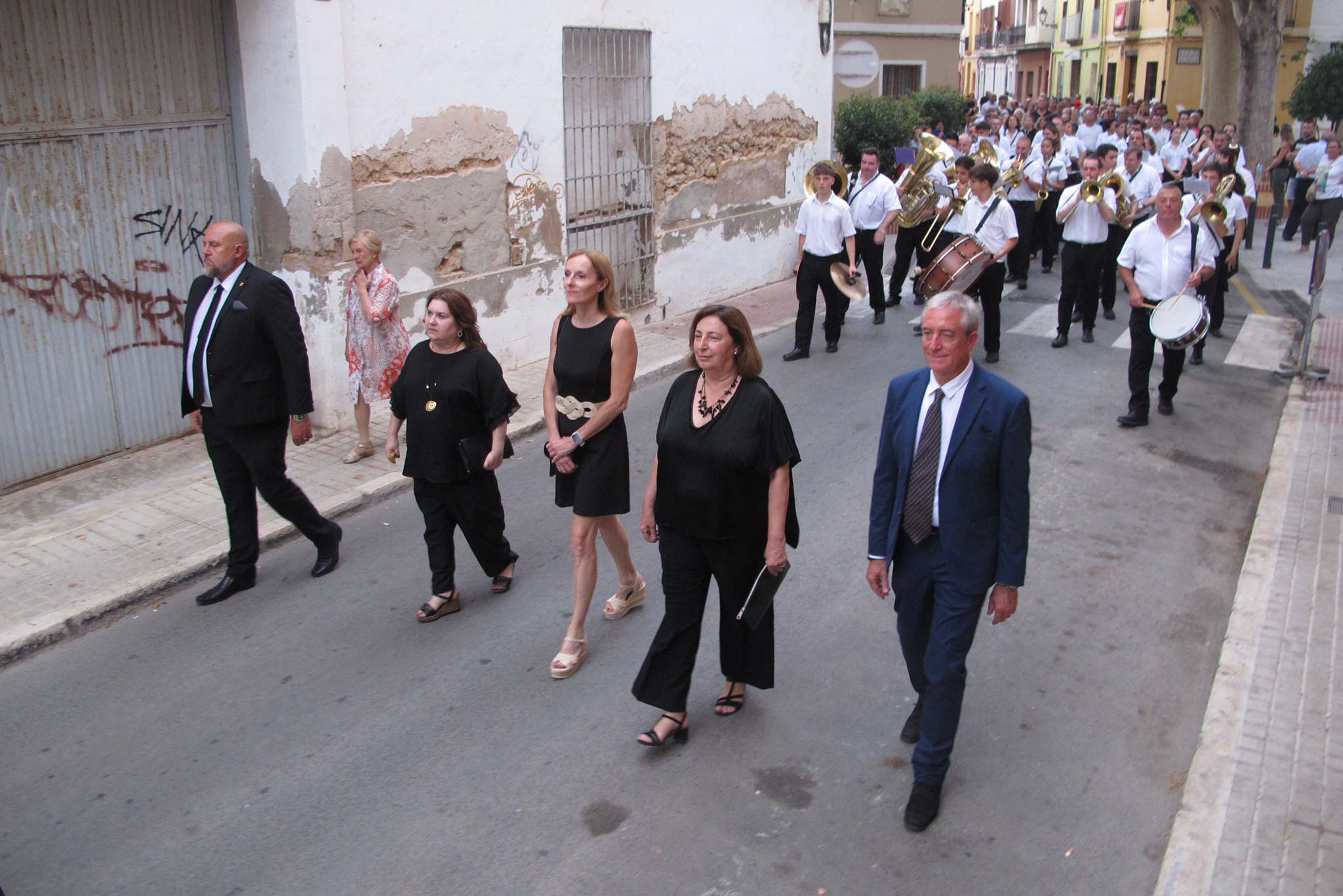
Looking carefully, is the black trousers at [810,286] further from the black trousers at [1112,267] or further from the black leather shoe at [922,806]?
the black leather shoe at [922,806]

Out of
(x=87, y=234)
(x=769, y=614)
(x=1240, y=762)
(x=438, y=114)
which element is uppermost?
(x=438, y=114)

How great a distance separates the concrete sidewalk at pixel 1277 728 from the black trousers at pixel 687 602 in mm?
1710

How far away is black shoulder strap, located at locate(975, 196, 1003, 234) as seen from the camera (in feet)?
34.4

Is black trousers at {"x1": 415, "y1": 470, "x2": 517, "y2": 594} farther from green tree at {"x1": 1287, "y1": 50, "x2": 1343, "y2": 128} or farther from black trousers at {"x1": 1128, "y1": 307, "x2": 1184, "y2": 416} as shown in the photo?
green tree at {"x1": 1287, "y1": 50, "x2": 1343, "y2": 128}

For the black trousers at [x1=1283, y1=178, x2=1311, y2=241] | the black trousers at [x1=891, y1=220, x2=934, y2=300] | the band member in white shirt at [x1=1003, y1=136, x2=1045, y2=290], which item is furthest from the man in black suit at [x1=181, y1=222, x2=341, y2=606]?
the black trousers at [x1=1283, y1=178, x2=1311, y2=241]

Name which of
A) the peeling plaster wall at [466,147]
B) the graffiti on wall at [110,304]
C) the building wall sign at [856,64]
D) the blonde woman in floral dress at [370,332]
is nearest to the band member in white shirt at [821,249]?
the peeling plaster wall at [466,147]

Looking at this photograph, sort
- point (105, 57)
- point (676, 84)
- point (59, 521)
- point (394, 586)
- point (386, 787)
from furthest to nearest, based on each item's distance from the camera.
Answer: point (676, 84), point (105, 57), point (59, 521), point (394, 586), point (386, 787)

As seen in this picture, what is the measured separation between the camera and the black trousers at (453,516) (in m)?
5.54

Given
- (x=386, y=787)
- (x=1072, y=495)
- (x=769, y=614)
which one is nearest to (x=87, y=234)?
(x=386, y=787)

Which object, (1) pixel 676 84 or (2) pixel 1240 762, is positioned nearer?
(2) pixel 1240 762

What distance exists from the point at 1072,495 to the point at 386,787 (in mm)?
4733

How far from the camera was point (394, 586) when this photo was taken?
6.12 m

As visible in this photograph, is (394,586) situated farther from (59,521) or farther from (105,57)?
(105,57)

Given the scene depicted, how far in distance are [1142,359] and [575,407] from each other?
513cm
